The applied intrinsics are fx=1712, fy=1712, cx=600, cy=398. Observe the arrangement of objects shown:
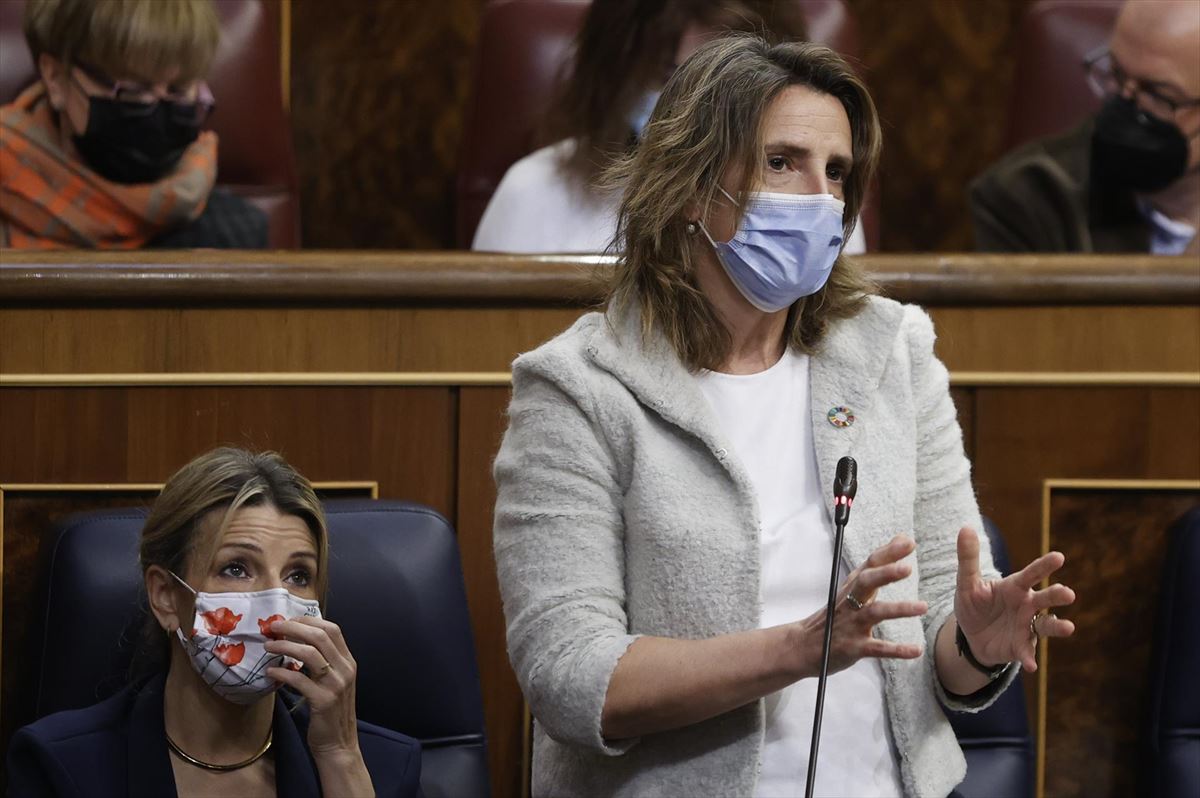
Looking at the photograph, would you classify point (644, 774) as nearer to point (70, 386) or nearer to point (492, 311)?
point (492, 311)

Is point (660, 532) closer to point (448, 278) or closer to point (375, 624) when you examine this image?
point (375, 624)

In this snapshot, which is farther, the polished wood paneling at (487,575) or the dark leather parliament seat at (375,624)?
the polished wood paneling at (487,575)

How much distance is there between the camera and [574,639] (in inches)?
47.9

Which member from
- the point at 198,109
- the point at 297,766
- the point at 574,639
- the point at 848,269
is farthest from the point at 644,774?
the point at 198,109

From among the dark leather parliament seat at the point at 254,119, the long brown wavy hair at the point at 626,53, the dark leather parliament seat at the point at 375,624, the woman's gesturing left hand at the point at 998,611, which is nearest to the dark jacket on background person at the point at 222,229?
the dark leather parliament seat at the point at 254,119

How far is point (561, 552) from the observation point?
1.24 meters

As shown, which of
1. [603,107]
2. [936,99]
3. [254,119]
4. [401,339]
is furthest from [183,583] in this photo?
[936,99]

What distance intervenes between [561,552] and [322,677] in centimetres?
20

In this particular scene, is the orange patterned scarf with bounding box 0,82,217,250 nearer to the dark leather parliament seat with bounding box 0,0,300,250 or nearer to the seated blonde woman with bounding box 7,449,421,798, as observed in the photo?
the dark leather parliament seat with bounding box 0,0,300,250

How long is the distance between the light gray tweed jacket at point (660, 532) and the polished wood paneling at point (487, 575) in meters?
0.29

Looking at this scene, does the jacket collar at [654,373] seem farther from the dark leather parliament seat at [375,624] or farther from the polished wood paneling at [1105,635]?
the polished wood paneling at [1105,635]

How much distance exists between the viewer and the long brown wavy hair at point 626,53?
208 cm

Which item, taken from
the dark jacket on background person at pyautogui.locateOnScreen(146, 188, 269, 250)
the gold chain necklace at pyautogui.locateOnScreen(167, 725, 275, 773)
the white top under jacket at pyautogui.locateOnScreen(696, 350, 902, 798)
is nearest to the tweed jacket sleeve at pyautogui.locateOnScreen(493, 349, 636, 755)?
the white top under jacket at pyautogui.locateOnScreen(696, 350, 902, 798)

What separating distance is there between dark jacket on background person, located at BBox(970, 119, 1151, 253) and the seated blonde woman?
3.89ft
